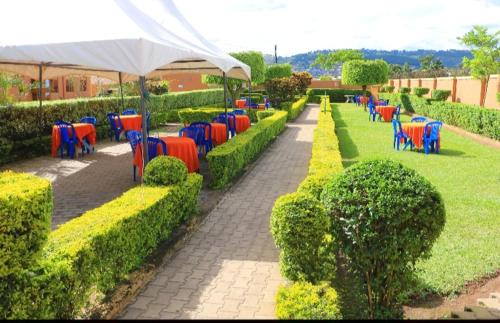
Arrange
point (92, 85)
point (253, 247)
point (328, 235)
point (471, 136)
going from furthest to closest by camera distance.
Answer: point (92, 85) → point (471, 136) → point (253, 247) → point (328, 235)

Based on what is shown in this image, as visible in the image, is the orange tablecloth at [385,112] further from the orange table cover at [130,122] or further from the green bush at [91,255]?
the green bush at [91,255]

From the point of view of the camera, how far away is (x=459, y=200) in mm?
7789

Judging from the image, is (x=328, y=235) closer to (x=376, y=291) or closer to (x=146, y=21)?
(x=376, y=291)

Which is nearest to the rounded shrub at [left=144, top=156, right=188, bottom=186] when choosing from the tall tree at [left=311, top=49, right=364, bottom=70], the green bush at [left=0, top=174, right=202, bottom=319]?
the green bush at [left=0, top=174, right=202, bottom=319]

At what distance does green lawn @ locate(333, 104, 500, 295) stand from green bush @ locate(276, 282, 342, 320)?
3.73 ft

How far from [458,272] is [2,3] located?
7.49 metres

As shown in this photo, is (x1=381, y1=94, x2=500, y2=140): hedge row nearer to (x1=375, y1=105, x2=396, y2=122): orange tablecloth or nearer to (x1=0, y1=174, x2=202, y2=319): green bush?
(x1=375, y1=105, x2=396, y2=122): orange tablecloth

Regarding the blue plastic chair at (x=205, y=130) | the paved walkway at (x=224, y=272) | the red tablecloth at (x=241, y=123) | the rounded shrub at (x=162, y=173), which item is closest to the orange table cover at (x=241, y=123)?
the red tablecloth at (x=241, y=123)

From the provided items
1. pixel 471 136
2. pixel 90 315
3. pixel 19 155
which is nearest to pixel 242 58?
pixel 471 136

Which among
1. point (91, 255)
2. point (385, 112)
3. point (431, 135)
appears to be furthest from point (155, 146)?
point (385, 112)

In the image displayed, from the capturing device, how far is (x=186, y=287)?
4.59 m

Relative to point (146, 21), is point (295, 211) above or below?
below

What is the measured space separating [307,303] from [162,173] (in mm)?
3068

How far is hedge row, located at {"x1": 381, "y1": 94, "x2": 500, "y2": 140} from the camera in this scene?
15.0 meters
